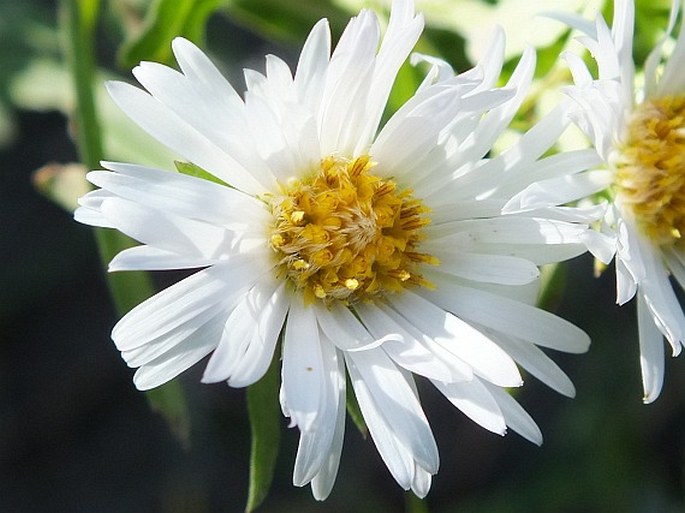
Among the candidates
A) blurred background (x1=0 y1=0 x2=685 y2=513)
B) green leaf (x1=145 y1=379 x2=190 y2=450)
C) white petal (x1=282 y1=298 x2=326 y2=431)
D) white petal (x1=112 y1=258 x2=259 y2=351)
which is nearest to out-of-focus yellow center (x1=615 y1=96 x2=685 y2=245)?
white petal (x1=282 y1=298 x2=326 y2=431)

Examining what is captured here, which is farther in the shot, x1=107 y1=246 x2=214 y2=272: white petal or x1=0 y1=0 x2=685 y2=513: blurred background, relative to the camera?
x1=0 y1=0 x2=685 y2=513: blurred background

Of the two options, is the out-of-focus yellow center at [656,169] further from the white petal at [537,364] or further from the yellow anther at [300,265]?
the yellow anther at [300,265]

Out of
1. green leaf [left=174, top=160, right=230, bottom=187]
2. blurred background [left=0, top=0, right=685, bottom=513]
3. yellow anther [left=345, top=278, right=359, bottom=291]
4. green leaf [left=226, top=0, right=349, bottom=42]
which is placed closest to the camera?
green leaf [left=174, top=160, right=230, bottom=187]

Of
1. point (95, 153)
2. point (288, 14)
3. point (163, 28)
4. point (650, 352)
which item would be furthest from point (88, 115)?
point (650, 352)

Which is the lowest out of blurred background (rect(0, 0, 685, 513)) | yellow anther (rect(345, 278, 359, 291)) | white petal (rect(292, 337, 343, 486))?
blurred background (rect(0, 0, 685, 513))

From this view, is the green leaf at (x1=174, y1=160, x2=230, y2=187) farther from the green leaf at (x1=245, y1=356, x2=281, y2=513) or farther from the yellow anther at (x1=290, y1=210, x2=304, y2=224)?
the green leaf at (x1=245, y1=356, x2=281, y2=513)

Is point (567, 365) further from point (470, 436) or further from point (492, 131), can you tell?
point (492, 131)

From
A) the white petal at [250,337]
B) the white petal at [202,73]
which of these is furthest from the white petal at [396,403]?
the white petal at [202,73]
